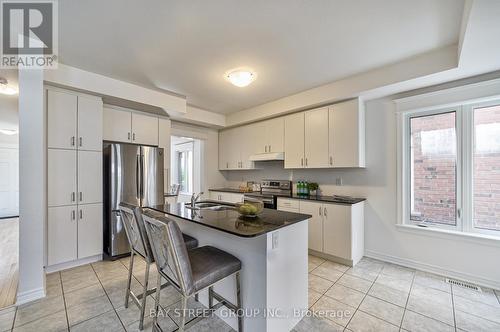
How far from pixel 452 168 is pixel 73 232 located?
512cm

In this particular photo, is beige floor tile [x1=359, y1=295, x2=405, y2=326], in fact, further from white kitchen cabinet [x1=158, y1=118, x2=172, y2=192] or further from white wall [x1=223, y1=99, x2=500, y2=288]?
white kitchen cabinet [x1=158, y1=118, x2=172, y2=192]

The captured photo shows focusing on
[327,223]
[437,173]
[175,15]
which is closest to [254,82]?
[175,15]

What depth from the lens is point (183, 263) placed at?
1.37 m

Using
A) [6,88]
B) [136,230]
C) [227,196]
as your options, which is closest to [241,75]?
[136,230]

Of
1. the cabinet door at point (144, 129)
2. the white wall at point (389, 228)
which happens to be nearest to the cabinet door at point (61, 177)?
the cabinet door at point (144, 129)

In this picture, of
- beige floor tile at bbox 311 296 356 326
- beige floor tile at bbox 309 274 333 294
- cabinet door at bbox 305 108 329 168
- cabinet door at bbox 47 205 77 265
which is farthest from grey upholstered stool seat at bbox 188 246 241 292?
cabinet door at bbox 305 108 329 168

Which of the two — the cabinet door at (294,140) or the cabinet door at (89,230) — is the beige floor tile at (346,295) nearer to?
the cabinet door at (294,140)

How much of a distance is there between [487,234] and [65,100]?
18.2 feet

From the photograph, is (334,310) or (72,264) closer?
(334,310)

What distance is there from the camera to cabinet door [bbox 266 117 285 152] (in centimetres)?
415

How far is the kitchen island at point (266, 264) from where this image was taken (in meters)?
1.56

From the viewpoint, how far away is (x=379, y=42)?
87.6 inches

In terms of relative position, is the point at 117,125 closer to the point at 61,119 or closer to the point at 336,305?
the point at 61,119

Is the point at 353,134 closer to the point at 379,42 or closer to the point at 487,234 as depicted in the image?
the point at 379,42
